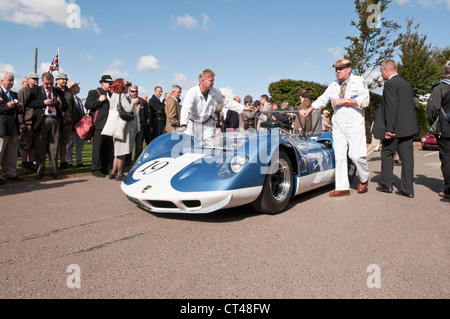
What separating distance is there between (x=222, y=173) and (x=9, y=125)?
432 centimetres

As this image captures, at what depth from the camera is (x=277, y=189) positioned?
4.26 metres

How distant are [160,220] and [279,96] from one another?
88.5 feet

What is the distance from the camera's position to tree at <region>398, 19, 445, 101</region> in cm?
2228

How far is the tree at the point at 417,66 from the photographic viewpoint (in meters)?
22.3

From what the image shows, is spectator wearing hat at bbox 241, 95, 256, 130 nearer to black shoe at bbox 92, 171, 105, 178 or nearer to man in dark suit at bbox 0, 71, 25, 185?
black shoe at bbox 92, 171, 105, 178

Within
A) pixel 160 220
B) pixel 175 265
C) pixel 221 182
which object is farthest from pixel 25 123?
pixel 175 265

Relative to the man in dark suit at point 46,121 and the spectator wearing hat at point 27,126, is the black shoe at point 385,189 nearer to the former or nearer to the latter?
the man in dark suit at point 46,121

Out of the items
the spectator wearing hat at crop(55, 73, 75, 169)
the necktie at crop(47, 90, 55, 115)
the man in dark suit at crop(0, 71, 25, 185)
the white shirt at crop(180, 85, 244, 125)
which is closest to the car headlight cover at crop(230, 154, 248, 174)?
the white shirt at crop(180, 85, 244, 125)

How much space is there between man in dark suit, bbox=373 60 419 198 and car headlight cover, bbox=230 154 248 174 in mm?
2599

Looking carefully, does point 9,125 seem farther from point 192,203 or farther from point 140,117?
point 192,203
